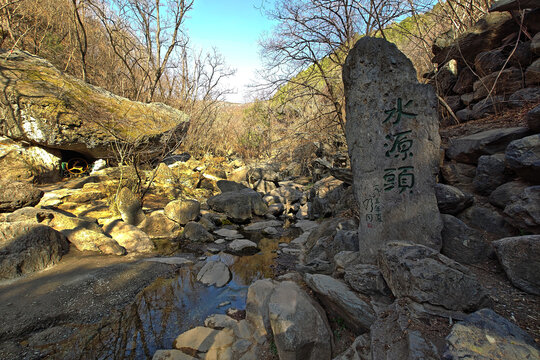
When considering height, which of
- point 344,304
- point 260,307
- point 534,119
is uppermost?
point 534,119

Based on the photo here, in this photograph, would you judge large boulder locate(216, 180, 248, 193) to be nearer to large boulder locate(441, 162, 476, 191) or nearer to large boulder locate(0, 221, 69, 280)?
large boulder locate(0, 221, 69, 280)

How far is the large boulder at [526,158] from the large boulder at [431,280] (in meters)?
1.81

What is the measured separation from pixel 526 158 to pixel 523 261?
1.38m

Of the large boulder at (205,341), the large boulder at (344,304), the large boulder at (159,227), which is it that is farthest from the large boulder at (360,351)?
the large boulder at (159,227)

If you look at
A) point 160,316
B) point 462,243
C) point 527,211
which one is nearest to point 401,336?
point 462,243

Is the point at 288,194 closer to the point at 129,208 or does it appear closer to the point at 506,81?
the point at 129,208

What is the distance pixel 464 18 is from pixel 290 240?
8.67m

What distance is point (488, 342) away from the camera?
4.85ft

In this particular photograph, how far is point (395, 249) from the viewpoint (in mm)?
2516

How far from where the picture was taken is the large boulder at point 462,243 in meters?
2.89

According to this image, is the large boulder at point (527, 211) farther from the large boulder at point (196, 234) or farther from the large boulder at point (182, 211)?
the large boulder at point (182, 211)

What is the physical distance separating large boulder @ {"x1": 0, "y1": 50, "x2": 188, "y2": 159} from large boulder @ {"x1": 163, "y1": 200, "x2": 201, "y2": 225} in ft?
8.88

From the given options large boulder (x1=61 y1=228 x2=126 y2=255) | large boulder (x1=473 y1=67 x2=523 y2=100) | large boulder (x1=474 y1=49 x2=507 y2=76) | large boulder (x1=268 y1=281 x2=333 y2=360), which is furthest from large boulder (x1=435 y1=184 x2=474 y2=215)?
large boulder (x1=61 y1=228 x2=126 y2=255)

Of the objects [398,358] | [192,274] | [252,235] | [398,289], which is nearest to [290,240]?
[252,235]
